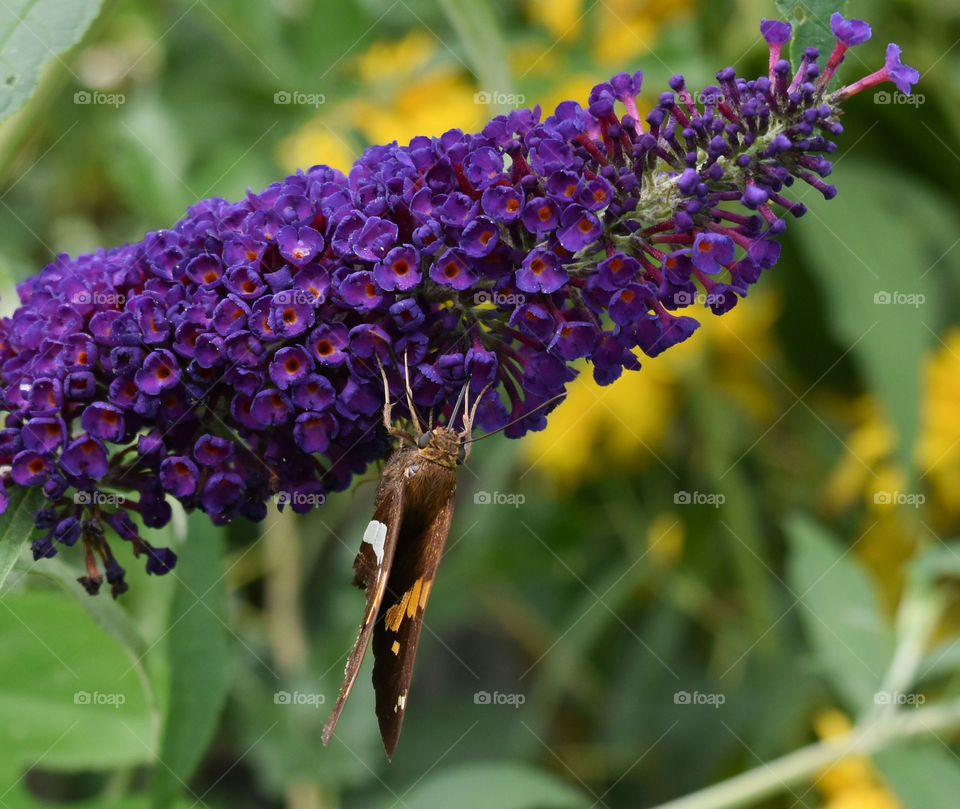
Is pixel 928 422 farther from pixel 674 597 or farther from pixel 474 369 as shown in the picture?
pixel 474 369

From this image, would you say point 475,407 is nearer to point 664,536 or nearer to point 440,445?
point 440,445

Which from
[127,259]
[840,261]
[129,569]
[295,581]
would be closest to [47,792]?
[295,581]

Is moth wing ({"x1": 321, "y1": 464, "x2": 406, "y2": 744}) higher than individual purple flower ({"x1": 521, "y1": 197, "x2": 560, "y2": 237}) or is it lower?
lower

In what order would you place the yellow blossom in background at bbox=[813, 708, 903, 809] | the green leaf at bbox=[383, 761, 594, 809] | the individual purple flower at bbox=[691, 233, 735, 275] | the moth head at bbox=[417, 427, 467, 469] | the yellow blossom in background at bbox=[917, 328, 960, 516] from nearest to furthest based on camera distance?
the individual purple flower at bbox=[691, 233, 735, 275] < the moth head at bbox=[417, 427, 467, 469] < the green leaf at bbox=[383, 761, 594, 809] < the yellow blossom in background at bbox=[813, 708, 903, 809] < the yellow blossom in background at bbox=[917, 328, 960, 516]

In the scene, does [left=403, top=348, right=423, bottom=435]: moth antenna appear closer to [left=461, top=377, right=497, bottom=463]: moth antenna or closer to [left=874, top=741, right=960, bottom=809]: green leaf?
[left=461, top=377, right=497, bottom=463]: moth antenna

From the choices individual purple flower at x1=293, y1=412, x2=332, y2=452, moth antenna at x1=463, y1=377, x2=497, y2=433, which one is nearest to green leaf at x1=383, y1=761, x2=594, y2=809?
moth antenna at x1=463, y1=377, x2=497, y2=433

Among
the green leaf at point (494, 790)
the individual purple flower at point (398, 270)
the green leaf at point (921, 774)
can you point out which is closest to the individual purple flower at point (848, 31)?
the individual purple flower at point (398, 270)
